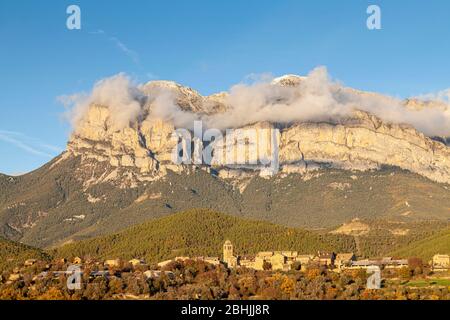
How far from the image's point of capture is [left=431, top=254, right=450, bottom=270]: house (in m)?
160

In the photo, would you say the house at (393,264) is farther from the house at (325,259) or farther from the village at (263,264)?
the house at (325,259)

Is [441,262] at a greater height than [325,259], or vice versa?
[325,259]

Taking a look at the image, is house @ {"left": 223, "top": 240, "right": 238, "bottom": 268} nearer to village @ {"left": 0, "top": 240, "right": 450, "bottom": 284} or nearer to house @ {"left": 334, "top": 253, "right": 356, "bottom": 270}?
village @ {"left": 0, "top": 240, "right": 450, "bottom": 284}

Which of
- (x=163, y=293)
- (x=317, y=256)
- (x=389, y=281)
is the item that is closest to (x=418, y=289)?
(x=389, y=281)

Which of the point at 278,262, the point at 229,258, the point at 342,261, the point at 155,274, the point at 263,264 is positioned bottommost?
the point at 155,274

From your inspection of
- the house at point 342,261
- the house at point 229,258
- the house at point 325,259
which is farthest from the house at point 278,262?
the house at point 342,261

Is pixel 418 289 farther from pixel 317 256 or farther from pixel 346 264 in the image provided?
pixel 317 256

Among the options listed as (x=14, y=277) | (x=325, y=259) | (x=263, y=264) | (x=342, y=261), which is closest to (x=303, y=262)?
(x=325, y=259)

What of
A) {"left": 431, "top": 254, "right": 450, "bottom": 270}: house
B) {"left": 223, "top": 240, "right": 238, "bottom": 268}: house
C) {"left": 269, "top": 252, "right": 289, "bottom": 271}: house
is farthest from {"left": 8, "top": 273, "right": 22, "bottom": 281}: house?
{"left": 431, "top": 254, "right": 450, "bottom": 270}: house

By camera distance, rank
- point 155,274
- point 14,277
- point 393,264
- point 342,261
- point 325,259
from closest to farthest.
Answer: point 155,274, point 14,277, point 393,264, point 342,261, point 325,259

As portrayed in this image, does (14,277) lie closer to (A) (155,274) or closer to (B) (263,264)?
(A) (155,274)

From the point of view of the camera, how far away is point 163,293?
121312mm

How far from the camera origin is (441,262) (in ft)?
556
